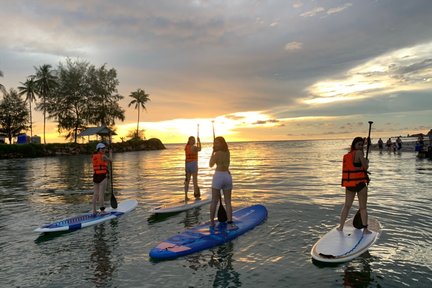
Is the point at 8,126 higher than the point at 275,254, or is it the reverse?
the point at 8,126

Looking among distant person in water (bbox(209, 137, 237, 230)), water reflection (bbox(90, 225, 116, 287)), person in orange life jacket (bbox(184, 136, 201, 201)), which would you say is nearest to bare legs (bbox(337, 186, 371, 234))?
distant person in water (bbox(209, 137, 237, 230))

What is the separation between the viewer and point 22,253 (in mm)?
8117

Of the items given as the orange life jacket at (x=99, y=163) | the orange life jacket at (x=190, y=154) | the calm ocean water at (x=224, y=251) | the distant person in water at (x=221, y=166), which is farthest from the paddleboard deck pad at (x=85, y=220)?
the distant person in water at (x=221, y=166)

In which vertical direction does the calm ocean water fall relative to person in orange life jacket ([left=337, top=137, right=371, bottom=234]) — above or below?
below

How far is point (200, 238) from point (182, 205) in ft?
13.7

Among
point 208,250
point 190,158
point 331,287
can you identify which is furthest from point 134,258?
point 190,158

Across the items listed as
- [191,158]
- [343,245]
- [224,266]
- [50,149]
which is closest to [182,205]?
[191,158]

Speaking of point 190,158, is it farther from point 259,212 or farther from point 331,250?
point 331,250

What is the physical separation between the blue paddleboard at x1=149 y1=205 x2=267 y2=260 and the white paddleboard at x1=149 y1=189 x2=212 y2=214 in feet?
8.47

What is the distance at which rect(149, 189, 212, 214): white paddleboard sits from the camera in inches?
457

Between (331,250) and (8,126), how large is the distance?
75895mm

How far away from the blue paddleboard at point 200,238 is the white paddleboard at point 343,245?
6.97 ft

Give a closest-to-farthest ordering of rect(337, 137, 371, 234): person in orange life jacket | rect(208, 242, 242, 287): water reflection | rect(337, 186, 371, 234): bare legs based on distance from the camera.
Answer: rect(208, 242, 242, 287): water reflection, rect(337, 137, 371, 234): person in orange life jacket, rect(337, 186, 371, 234): bare legs

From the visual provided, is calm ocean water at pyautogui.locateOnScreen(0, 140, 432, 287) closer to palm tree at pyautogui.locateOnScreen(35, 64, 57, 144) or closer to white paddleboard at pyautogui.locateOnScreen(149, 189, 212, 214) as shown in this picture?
white paddleboard at pyautogui.locateOnScreen(149, 189, 212, 214)
